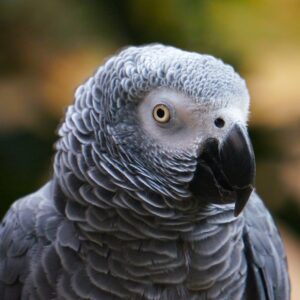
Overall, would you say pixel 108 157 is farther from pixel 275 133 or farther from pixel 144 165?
pixel 275 133

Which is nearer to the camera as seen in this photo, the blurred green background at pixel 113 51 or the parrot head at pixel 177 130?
the parrot head at pixel 177 130

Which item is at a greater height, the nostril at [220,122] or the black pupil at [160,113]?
the nostril at [220,122]

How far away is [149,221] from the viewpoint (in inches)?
56.5

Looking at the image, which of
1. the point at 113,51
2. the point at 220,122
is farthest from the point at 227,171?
the point at 113,51

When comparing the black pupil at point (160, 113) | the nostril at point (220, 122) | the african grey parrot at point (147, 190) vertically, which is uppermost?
the nostril at point (220, 122)

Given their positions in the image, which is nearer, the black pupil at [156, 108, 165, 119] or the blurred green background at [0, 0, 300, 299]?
the black pupil at [156, 108, 165, 119]

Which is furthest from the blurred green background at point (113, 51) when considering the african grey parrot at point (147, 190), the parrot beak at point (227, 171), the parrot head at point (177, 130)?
the parrot beak at point (227, 171)

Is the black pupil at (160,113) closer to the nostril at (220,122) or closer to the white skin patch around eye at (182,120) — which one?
the white skin patch around eye at (182,120)

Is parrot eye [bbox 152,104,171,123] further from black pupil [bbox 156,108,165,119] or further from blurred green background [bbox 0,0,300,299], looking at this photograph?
blurred green background [bbox 0,0,300,299]

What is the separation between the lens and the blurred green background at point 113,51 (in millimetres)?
2660

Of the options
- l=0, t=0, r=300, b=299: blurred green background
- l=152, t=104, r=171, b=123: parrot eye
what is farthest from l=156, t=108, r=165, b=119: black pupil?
l=0, t=0, r=300, b=299: blurred green background

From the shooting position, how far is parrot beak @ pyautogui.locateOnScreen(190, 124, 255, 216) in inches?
51.7

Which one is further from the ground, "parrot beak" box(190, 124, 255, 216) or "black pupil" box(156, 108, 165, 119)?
"black pupil" box(156, 108, 165, 119)

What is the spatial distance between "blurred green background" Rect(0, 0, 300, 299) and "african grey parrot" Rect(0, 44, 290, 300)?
3.73 feet
